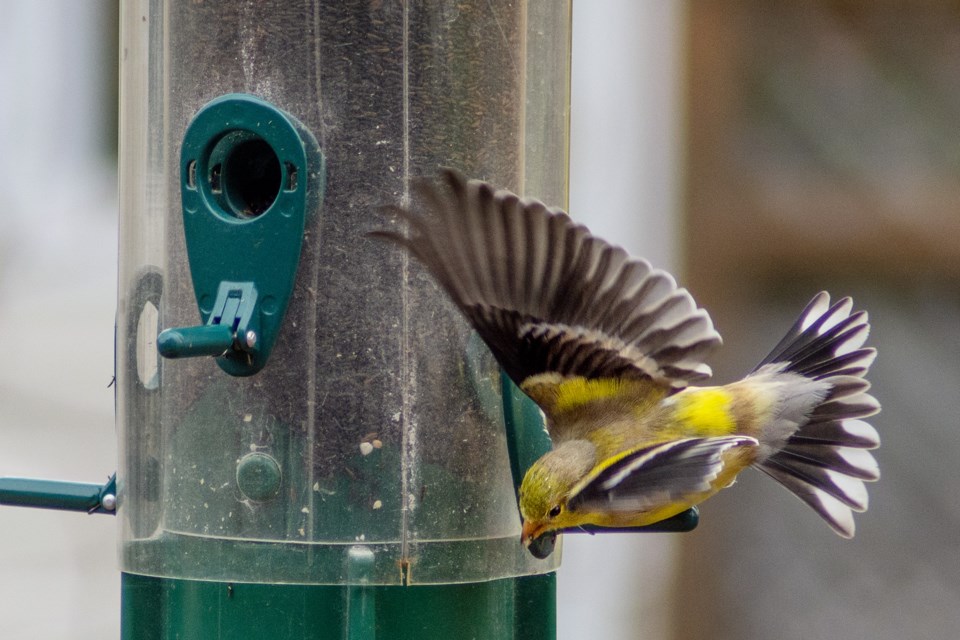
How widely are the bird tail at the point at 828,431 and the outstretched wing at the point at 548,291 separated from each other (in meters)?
0.74

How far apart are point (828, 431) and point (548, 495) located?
4.09 feet

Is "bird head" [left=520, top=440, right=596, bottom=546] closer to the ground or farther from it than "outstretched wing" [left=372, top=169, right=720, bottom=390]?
closer to the ground

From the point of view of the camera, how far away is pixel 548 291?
11.9 feet

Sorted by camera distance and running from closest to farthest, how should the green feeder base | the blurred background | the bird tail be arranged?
the green feeder base, the bird tail, the blurred background

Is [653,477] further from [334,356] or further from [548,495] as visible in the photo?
[334,356]

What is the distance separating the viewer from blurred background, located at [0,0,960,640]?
5758 millimetres

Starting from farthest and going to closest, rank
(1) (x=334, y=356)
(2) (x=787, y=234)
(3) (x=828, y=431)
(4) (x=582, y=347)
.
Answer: (2) (x=787, y=234), (3) (x=828, y=431), (4) (x=582, y=347), (1) (x=334, y=356)

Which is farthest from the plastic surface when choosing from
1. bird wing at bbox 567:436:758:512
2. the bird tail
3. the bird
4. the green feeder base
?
the bird tail

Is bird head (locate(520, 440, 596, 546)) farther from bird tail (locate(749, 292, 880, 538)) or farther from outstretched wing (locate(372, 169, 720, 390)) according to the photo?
bird tail (locate(749, 292, 880, 538))

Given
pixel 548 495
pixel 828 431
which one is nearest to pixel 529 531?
pixel 548 495

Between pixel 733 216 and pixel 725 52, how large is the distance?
2.32 feet

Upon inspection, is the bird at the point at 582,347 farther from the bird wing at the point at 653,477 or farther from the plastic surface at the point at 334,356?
the plastic surface at the point at 334,356

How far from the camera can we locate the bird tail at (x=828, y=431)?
4309 mm

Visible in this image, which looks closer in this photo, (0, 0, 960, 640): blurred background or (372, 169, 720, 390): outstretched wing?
(372, 169, 720, 390): outstretched wing
